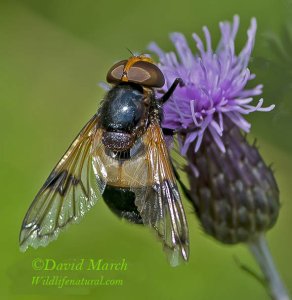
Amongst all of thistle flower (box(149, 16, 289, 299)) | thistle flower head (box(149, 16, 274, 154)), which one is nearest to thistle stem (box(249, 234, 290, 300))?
thistle flower (box(149, 16, 289, 299))

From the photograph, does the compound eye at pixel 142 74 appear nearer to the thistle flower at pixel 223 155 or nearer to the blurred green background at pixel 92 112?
the thistle flower at pixel 223 155

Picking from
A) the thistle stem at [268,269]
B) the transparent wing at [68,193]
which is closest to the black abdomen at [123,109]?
the transparent wing at [68,193]

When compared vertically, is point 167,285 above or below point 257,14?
below

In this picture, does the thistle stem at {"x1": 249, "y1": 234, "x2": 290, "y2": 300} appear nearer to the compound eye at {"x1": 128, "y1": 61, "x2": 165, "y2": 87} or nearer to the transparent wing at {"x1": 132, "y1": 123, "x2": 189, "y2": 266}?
the transparent wing at {"x1": 132, "y1": 123, "x2": 189, "y2": 266}

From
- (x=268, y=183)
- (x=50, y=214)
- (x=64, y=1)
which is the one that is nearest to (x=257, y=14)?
(x=64, y=1)

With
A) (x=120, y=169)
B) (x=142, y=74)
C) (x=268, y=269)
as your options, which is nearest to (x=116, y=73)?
(x=142, y=74)

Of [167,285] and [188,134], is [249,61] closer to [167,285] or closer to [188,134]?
[188,134]
